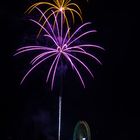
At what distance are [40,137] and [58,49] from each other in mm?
6777

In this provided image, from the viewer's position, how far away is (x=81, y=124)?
3191cm

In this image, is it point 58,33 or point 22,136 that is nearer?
point 58,33

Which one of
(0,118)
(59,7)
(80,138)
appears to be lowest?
(80,138)

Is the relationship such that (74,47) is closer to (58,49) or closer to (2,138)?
(58,49)

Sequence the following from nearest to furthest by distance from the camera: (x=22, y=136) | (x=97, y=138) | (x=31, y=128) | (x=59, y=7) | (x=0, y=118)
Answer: (x=59, y=7)
(x=31, y=128)
(x=22, y=136)
(x=97, y=138)
(x=0, y=118)

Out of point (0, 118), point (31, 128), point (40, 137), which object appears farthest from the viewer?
point (0, 118)

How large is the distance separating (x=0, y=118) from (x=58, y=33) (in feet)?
83.1

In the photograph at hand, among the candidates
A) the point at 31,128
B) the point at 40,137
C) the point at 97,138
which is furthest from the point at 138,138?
the point at 40,137

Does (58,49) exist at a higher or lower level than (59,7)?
lower

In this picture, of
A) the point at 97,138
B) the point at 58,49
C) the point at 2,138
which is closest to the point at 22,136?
the point at 2,138

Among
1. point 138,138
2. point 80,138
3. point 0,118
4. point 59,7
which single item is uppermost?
point 0,118

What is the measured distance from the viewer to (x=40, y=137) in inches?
1245

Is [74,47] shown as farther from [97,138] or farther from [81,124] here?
[97,138]

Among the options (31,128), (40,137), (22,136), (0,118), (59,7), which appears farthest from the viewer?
(0,118)
